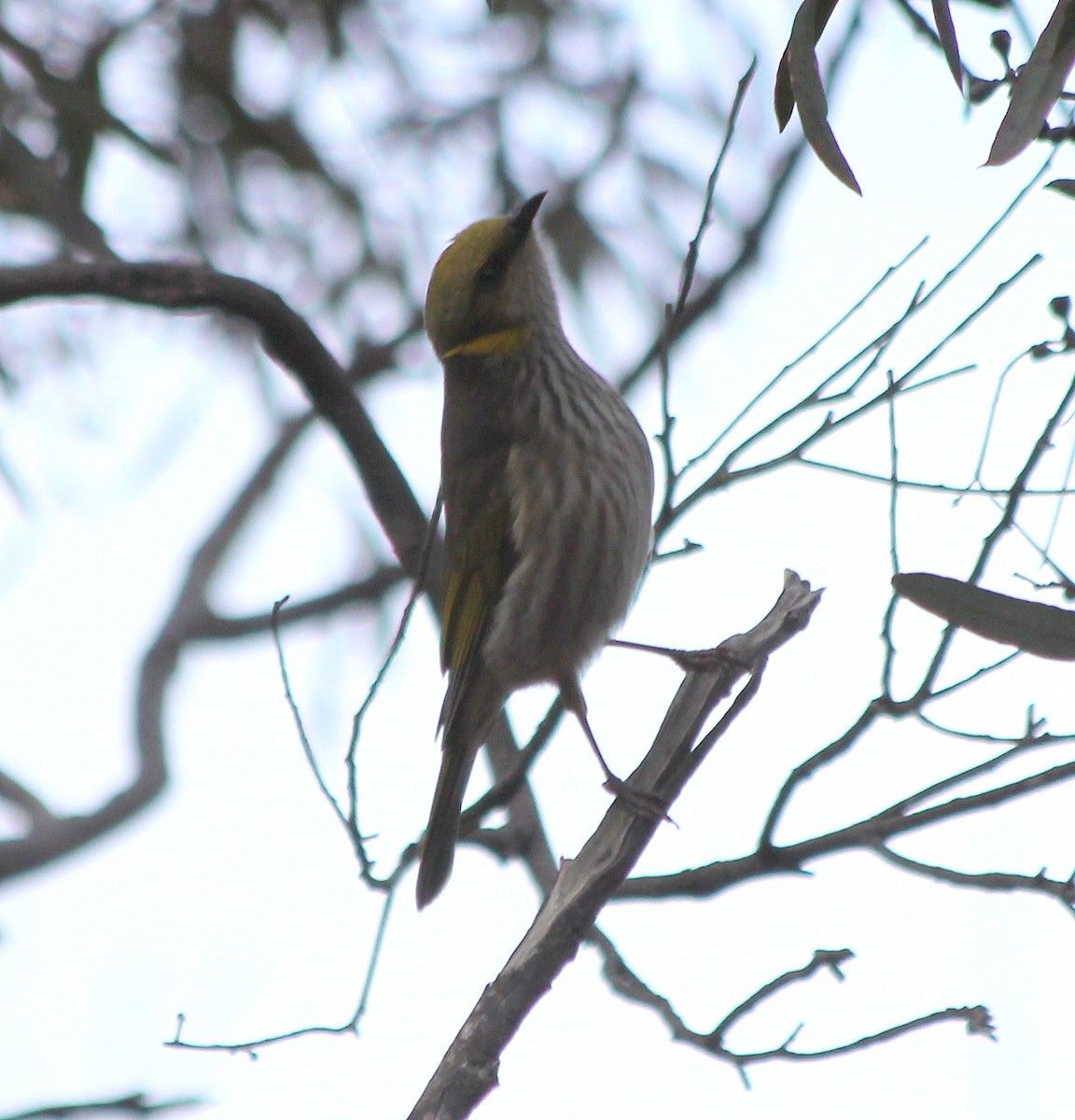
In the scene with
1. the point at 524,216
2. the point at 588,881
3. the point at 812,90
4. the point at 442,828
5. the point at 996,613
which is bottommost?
the point at 588,881

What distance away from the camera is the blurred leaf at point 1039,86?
214 centimetres

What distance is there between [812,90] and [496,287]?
1572 mm

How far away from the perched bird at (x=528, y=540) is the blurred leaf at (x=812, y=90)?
3.87ft

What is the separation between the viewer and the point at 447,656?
11.5ft

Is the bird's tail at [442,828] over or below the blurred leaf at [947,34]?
below

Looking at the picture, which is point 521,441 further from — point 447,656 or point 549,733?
point 549,733

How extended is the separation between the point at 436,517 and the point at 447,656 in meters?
0.83

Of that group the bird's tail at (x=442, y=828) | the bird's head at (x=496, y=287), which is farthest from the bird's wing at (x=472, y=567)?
the bird's head at (x=496, y=287)

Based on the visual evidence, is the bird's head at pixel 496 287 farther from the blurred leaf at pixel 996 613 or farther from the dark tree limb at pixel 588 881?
the blurred leaf at pixel 996 613

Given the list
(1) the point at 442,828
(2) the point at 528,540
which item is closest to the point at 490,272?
(2) the point at 528,540

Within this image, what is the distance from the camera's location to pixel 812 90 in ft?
7.60

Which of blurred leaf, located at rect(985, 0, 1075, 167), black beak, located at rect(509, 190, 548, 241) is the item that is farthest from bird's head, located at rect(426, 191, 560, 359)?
blurred leaf, located at rect(985, 0, 1075, 167)

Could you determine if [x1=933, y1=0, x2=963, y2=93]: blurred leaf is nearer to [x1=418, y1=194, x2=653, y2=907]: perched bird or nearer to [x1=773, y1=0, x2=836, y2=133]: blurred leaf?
[x1=773, y1=0, x2=836, y2=133]: blurred leaf

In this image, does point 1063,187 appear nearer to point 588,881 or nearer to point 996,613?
point 996,613
